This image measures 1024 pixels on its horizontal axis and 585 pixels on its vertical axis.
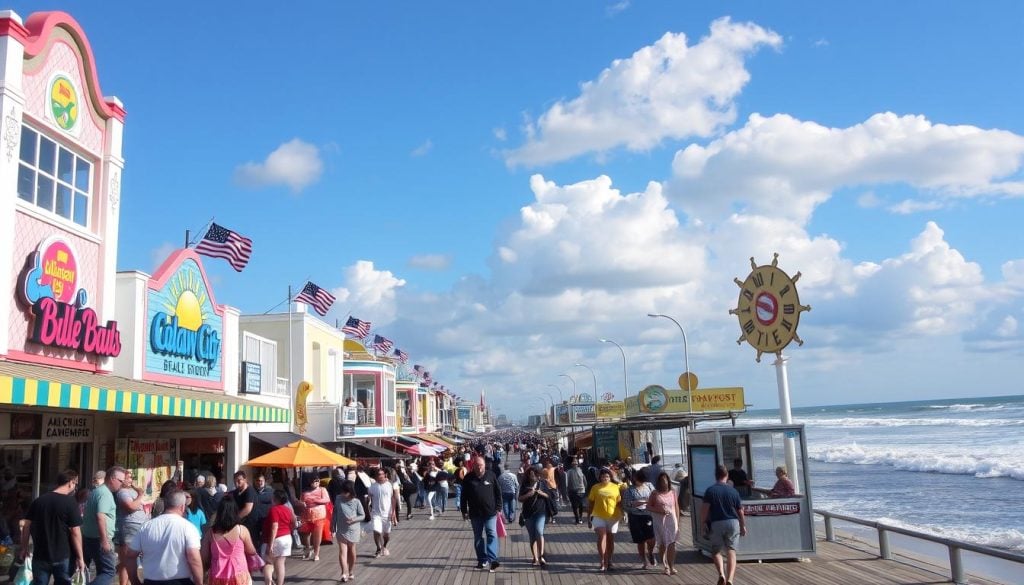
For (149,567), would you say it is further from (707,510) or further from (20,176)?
(20,176)

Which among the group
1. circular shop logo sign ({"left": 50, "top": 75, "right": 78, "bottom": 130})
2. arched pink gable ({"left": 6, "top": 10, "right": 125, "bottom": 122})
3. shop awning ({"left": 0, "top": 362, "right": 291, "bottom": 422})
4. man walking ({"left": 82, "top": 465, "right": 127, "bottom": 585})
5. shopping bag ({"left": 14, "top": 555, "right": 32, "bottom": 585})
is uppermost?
arched pink gable ({"left": 6, "top": 10, "right": 125, "bottom": 122})

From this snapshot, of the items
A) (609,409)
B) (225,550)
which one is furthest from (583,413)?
(225,550)

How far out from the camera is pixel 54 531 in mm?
8109

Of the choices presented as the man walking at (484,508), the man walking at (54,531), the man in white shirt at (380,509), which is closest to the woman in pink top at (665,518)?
the man walking at (484,508)

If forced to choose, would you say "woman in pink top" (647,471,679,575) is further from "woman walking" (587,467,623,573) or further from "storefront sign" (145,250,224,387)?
"storefront sign" (145,250,224,387)

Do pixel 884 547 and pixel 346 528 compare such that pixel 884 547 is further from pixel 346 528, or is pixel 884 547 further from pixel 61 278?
pixel 61 278

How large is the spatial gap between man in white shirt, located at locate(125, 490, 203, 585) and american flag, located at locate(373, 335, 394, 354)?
114ft

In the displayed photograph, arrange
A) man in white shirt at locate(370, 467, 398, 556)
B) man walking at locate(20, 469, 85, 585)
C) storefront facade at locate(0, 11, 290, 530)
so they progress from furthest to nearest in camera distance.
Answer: man in white shirt at locate(370, 467, 398, 556) < storefront facade at locate(0, 11, 290, 530) < man walking at locate(20, 469, 85, 585)

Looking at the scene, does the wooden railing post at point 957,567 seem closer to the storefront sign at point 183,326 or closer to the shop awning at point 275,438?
the storefront sign at point 183,326

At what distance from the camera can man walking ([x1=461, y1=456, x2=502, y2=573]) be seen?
38.1ft

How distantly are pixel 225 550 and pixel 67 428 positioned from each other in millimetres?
7780

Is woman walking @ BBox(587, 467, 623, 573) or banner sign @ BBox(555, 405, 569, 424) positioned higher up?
banner sign @ BBox(555, 405, 569, 424)

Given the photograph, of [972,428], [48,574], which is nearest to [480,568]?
[48,574]

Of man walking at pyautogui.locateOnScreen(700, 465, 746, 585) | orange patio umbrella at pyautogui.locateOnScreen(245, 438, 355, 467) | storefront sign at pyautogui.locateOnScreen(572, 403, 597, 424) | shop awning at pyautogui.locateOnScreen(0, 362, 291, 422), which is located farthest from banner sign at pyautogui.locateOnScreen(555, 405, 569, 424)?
man walking at pyautogui.locateOnScreen(700, 465, 746, 585)
